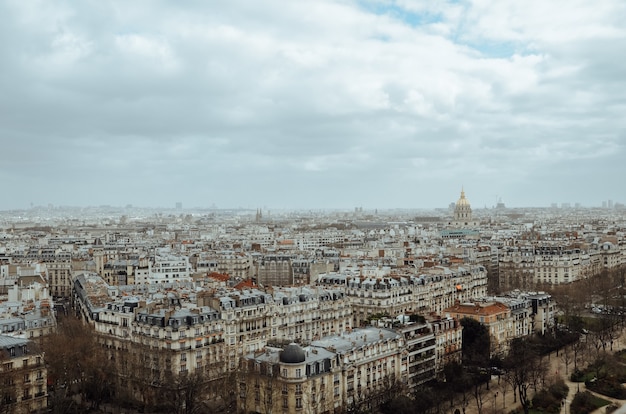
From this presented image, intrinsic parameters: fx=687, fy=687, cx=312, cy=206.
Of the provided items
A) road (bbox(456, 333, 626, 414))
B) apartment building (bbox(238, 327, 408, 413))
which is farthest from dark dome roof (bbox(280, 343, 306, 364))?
road (bbox(456, 333, 626, 414))

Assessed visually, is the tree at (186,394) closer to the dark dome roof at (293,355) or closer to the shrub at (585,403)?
the dark dome roof at (293,355)

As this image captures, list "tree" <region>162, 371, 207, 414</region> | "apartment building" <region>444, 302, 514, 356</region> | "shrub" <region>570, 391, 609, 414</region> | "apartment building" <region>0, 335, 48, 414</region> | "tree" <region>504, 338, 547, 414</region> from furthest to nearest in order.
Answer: "apartment building" <region>444, 302, 514, 356</region> < "tree" <region>504, 338, 547, 414</region> < "shrub" <region>570, 391, 609, 414</region> < "tree" <region>162, 371, 207, 414</region> < "apartment building" <region>0, 335, 48, 414</region>

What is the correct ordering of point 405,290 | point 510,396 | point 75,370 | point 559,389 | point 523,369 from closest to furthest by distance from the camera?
point 75,370 → point 523,369 → point 559,389 → point 510,396 → point 405,290

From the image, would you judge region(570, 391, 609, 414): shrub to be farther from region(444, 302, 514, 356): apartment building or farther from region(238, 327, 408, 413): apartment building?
region(238, 327, 408, 413): apartment building

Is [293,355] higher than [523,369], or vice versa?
[293,355]

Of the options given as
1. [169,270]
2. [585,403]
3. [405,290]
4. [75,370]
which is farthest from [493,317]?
[169,270]

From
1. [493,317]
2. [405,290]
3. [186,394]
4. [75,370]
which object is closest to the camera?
[186,394]

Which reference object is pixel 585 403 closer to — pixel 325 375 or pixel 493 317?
pixel 493 317

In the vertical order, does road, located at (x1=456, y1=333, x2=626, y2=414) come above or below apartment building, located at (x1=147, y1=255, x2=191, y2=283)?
below
